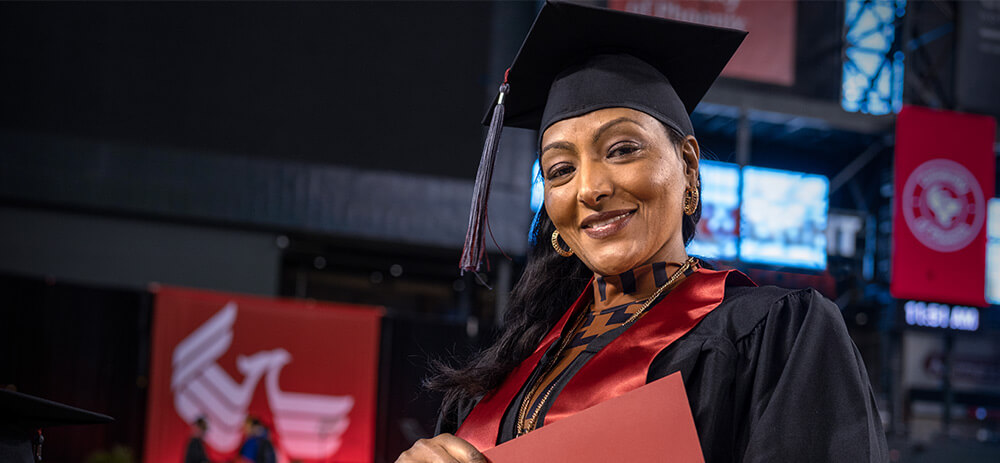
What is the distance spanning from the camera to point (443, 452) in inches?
38.7

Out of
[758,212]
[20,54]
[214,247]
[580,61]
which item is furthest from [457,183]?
[580,61]

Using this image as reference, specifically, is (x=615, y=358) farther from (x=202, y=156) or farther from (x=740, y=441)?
(x=202, y=156)

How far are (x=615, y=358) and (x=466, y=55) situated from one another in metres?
8.97

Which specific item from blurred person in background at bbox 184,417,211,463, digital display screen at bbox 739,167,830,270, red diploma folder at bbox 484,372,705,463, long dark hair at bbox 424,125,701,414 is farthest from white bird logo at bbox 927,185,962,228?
red diploma folder at bbox 484,372,705,463

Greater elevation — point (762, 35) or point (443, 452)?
point (762, 35)

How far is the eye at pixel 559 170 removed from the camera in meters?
1.16

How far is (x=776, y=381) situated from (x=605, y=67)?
50 centimetres

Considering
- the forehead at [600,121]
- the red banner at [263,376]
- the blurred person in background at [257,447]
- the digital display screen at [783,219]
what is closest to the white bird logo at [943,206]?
the digital display screen at [783,219]

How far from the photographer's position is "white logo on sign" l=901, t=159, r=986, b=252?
8.37 meters

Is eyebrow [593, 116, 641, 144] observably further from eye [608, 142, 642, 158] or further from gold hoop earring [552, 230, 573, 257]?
gold hoop earring [552, 230, 573, 257]

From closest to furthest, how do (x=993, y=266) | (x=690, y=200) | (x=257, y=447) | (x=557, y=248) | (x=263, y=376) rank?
(x=690, y=200), (x=557, y=248), (x=257, y=447), (x=263, y=376), (x=993, y=266)

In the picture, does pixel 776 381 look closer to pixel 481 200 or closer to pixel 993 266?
pixel 481 200

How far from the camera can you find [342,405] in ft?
27.1

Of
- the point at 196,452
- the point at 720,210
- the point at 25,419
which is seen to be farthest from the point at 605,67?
the point at 720,210
